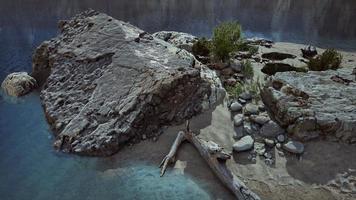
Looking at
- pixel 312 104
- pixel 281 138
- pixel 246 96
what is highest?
pixel 312 104

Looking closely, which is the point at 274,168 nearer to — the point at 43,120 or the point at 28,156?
the point at 28,156

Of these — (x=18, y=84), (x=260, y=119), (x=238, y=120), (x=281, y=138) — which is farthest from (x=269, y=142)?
(x=18, y=84)

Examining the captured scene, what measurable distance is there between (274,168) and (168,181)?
7.57 ft

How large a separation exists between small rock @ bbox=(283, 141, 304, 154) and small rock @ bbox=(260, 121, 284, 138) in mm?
391

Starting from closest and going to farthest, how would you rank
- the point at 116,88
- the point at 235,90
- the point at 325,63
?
the point at 116,88 < the point at 235,90 < the point at 325,63

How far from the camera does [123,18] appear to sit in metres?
21.4

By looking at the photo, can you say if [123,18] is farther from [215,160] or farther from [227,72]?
[215,160]

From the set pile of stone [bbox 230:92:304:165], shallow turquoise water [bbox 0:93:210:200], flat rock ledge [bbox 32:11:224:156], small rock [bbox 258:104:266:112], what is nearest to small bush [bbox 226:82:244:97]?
flat rock ledge [bbox 32:11:224:156]

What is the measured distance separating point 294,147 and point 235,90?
96.1 inches

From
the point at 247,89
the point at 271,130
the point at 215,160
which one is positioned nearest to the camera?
the point at 215,160

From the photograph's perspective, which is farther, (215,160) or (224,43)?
(224,43)

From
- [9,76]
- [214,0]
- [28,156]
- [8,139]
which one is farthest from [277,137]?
[214,0]

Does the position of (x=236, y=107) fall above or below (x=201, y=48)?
below

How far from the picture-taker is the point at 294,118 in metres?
7.89
